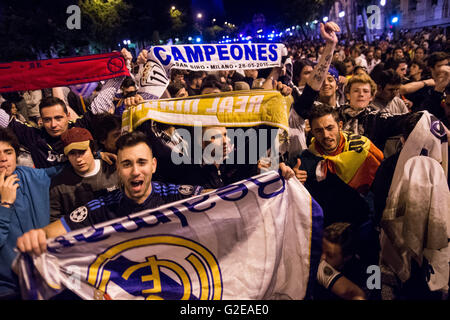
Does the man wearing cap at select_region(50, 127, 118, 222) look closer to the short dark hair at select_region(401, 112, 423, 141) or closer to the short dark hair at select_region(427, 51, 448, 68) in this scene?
the short dark hair at select_region(401, 112, 423, 141)

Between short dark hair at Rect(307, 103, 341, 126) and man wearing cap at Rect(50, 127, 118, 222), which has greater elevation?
short dark hair at Rect(307, 103, 341, 126)

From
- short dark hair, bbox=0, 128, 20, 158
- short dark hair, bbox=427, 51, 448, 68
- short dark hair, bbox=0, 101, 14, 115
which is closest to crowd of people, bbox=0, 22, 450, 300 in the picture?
short dark hair, bbox=0, 128, 20, 158

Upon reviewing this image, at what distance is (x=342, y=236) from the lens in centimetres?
294

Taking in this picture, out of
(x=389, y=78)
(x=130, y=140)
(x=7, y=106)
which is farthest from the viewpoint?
(x=7, y=106)

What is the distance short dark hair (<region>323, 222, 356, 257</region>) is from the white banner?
2004 mm

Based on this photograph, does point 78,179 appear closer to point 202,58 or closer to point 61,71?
point 202,58

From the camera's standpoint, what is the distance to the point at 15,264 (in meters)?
2.14

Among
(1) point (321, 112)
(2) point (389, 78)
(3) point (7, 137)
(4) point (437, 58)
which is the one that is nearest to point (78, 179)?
(3) point (7, 137)

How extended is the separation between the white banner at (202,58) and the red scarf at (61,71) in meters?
1.01

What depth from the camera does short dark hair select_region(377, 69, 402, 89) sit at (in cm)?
422

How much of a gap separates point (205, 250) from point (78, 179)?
1.60 metres

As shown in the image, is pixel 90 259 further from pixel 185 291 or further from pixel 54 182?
pixel 54 182

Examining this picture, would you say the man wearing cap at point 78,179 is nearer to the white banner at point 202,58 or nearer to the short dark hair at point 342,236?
the white banner at point 202,58
